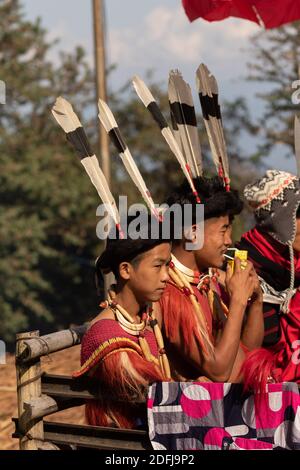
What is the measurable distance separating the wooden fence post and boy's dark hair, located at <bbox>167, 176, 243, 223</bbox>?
0.84 metres

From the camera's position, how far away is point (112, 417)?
3479 millimetres

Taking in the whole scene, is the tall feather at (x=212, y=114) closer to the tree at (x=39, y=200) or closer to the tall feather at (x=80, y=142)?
the tall feather at (x=80, y=142)

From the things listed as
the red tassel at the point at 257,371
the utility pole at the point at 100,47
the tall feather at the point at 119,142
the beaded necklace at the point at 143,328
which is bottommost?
the red tassel at the point at 257,371

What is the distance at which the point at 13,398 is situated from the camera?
7043mm

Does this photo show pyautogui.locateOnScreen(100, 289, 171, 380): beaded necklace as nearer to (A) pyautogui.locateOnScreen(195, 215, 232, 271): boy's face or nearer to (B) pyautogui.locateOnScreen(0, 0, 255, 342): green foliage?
(A) pyautogui.locateOnScreen(195, 215, 232, 271): boy's face

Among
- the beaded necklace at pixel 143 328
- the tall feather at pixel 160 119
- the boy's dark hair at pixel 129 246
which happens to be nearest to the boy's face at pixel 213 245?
the tall feather at pixel 160 119

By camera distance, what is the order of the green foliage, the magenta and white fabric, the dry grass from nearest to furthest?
the magenta and white fabric, the dry grass, the green foliage

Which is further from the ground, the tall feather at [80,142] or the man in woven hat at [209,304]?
the tall feather at [80,142]

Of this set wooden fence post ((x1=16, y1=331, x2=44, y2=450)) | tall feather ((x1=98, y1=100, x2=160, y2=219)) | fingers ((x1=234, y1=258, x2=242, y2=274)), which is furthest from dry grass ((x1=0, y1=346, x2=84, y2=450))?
fingers ((x1=234, y1=258, x2=242, y2=274))

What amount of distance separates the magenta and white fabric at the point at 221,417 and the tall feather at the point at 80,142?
67 centimetres

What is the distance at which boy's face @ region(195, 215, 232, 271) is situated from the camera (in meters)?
3.76

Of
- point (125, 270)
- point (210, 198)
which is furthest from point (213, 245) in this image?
point (125, 270)

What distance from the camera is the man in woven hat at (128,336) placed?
337 cm

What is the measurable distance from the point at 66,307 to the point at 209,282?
91.7 feet
